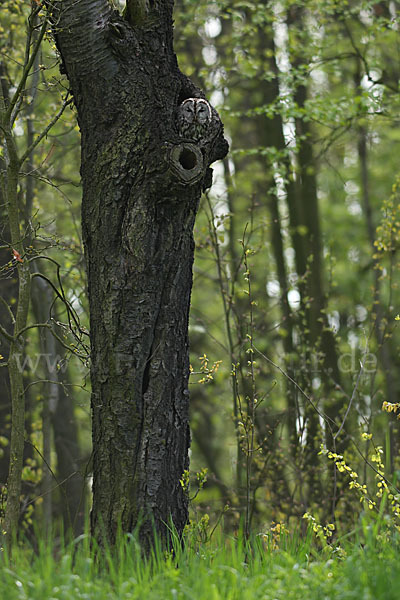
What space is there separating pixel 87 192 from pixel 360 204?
13987mm

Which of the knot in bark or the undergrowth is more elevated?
the knot in bark

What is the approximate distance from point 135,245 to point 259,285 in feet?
26.2

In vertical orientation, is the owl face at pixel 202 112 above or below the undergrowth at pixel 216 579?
above

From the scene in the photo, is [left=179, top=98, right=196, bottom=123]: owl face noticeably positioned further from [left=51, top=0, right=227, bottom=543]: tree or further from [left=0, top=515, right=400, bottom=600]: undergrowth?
[left=0, top=515, right=400, bottom=600]: undergrowth

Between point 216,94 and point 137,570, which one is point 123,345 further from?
point 216,94

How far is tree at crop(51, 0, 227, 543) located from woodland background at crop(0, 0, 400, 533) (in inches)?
16.1

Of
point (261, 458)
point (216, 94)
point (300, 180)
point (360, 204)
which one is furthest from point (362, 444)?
point (360, 204)

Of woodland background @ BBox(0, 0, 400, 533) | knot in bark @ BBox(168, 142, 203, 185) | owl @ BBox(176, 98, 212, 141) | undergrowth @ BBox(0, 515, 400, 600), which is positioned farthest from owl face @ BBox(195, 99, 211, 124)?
undergrowth @ BBox(0, 515, 400, 600)

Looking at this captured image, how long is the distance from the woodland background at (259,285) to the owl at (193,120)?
39.0 inches

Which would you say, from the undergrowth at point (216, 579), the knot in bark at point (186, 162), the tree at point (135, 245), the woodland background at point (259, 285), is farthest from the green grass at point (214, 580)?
the knot in bark at point (186, 162)

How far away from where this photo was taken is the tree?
3.75m

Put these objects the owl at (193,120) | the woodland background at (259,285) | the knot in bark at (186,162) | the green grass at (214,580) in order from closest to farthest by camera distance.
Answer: the green grass at (214,580) < the knot in bark at (186,162) < the owl at (193,120) < the woodland background at (259,285)

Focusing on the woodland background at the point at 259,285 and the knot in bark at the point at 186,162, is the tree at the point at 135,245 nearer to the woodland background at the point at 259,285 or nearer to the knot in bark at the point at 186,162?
the knot in bark at the point at 186,162

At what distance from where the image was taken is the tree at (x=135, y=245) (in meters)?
3.75
